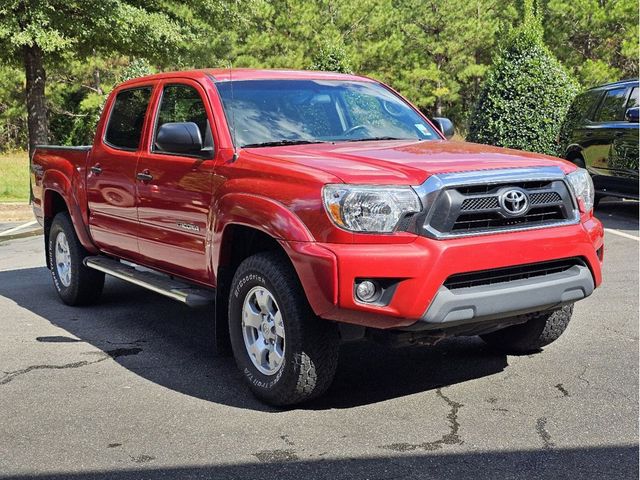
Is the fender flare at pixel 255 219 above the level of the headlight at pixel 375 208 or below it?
below

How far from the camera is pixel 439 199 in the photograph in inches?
167

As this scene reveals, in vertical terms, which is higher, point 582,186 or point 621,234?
point 582,186

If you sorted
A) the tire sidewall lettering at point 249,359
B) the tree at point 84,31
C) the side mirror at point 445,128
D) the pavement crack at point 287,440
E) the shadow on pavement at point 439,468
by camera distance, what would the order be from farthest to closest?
the tree at point 84,31, the side mirror at point 445,128, the tire sidewall lettering at point 249,359, the pavement crack at point 287,440, the shadow on pavement at point 439,468

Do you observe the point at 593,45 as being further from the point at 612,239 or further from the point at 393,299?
the point at 393,299

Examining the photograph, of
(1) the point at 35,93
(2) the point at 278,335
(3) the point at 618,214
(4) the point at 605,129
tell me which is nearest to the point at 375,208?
(2) the point at 278,335

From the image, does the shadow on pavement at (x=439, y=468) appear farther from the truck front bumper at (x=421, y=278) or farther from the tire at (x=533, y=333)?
the tire at (x=533, y=333)

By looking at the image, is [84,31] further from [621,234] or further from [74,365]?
[74,365]

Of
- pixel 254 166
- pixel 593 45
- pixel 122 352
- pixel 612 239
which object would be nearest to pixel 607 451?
pixel 254 166

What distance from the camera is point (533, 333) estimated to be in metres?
5.56

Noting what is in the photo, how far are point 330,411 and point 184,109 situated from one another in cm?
246

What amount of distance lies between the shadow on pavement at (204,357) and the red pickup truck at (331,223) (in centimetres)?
27

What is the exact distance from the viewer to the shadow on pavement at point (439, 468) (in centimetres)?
374

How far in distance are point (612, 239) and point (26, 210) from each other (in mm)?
12160

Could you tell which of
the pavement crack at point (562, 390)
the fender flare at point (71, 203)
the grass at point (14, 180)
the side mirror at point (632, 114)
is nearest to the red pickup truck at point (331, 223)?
the pavement crack at point (562, 390)
